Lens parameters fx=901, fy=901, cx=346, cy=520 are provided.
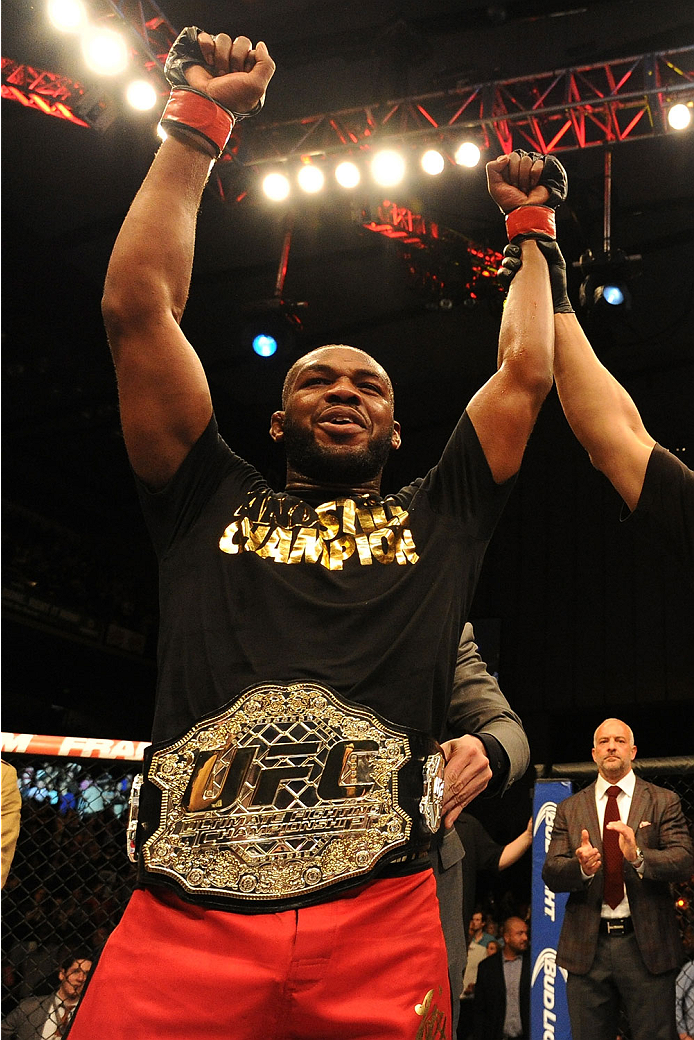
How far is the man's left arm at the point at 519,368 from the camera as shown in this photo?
1417mm

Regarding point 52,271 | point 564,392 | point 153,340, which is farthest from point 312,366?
point 52,271

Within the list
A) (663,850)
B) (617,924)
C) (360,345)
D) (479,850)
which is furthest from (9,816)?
(360,345)

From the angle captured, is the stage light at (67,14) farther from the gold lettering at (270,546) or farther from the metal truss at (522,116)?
the gold lettering at (270,546)

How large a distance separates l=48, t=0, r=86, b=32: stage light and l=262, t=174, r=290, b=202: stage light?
1549 millimetres

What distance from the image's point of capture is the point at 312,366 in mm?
1612

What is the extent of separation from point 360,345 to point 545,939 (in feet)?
22.8

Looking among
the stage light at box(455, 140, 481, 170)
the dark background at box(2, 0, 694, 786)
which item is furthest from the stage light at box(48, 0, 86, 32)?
the stage light at box(455, 140, 481, 170)

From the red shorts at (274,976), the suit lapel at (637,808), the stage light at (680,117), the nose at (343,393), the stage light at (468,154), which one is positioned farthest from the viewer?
the stage light at (468,154)

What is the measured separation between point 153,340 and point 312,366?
0.39 m

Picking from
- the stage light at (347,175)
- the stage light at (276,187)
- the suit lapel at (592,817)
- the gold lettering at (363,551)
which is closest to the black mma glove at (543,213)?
the gold lettering at (363,551)

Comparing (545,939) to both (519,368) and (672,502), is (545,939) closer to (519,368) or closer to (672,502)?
(672,502)

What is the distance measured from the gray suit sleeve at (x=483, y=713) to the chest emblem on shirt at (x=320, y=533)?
523mm

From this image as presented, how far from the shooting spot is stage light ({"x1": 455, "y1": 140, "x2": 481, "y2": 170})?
551cm

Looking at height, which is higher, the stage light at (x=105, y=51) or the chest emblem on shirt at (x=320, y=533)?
the stage light at (x=105, y=51)
